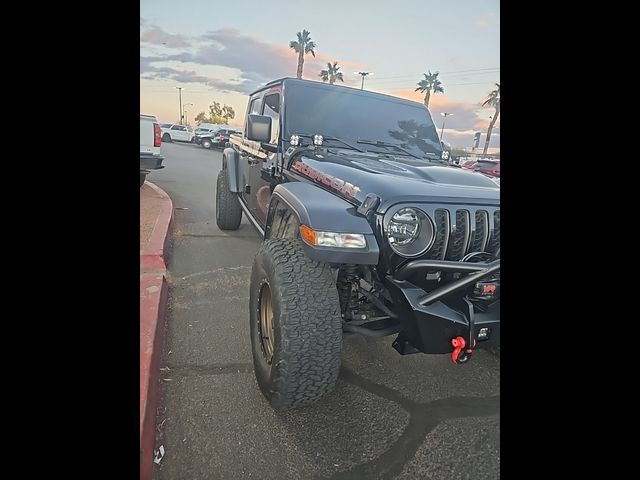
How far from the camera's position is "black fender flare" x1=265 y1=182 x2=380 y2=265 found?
1.72 metres

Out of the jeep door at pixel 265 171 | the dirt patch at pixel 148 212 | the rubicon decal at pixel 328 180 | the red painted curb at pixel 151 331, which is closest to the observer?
the red painted curb at pixel 151 331

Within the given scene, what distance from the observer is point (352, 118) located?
3.20 metres

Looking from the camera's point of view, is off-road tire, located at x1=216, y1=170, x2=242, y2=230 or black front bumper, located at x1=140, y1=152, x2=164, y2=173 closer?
black front bumper, located at x1=140, y1=152, x2=164, y2=173

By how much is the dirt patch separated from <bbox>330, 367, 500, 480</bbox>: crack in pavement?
2.66m

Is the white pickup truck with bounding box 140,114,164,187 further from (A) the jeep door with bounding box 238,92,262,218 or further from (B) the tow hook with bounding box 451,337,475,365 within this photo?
(B) the tow hook with bounding box 451,337,475,365

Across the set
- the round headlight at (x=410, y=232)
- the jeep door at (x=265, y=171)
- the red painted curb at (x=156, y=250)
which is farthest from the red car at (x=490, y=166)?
the red painted curb at (x=156, y=250)

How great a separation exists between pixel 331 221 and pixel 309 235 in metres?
0.12

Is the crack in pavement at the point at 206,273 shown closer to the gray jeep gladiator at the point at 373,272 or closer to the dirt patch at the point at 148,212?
the dirt patch at the point at 148,212

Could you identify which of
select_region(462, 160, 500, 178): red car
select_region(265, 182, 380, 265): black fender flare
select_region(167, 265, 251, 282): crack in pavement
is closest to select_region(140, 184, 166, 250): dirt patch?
select_region(167, 265, 251, 282): crack in pavement

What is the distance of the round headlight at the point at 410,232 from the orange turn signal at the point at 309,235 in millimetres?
353

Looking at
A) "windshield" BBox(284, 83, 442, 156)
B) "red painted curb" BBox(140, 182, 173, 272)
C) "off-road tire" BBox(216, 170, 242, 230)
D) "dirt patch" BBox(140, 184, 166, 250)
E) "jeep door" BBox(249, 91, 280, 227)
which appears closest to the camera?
"windshield" BBox(284, 83, 442, 156)

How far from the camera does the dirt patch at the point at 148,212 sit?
164 inches

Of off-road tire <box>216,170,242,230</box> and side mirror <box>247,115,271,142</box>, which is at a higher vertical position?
side mirror <box>247,115,271,142</box>

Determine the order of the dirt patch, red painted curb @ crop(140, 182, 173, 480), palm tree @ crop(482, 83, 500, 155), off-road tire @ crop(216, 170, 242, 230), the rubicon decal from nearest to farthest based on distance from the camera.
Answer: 1. palm tree @ crop(482, 83, 500, 155)
2. red painted curb @ crop(140, 182, 173, 480)
3. the rubicon decal
4. the dirt patch
5. off-road tire @ crop(216, 170, 242, 230)
